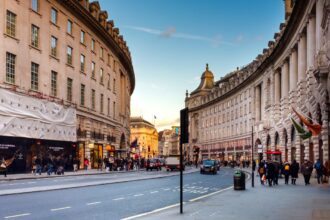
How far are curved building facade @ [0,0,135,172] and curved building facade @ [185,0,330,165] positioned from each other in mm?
19125

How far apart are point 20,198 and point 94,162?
42.8 metres

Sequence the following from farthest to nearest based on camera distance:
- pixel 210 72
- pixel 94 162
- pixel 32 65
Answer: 1. pixel 210 72
2. pixel 94 162
3. pixel 32 65

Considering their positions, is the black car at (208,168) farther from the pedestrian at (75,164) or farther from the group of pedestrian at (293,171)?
the group of pedestrian at (293,171)

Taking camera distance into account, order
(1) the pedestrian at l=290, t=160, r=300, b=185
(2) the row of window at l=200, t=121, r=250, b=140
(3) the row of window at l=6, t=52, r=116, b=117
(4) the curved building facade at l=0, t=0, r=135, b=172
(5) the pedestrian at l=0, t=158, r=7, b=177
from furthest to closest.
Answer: (2) the row of window at l=200, t=121, r=250, b=140
(4) the curved building facade at l=0, t=0, r=135, b=172
(3) the row of window at l=6, t=52, r=116, b=117
(5) the pedestrian at l=0, t=158, r=7, b=177
(1) the pedestrian at l=290, t=160, r=300, b=185

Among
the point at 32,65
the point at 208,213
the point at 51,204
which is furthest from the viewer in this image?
the point at 32,65

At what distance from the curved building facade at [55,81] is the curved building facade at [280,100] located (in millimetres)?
19125

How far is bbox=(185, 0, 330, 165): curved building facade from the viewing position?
39094 mm

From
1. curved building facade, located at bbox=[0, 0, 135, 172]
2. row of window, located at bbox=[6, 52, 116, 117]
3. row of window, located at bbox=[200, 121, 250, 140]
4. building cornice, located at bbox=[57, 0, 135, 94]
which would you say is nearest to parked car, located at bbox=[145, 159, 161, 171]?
curved building facade, located at bbox=[0, 0, 135, 172]

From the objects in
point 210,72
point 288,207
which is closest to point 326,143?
point 288,207

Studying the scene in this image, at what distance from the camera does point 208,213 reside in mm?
14922

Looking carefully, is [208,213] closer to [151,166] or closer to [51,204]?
[51,204]

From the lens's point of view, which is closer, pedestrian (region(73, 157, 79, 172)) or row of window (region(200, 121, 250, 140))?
pedestrian (region(73, 157, 79, 172))

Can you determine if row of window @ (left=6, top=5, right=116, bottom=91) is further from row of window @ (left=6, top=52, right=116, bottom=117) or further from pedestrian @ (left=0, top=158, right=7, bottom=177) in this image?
pedestrian @ (left=0, top=158, right=7, bottom=177)

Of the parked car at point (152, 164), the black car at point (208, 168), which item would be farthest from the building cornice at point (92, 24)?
the black car at point (208, 168)
